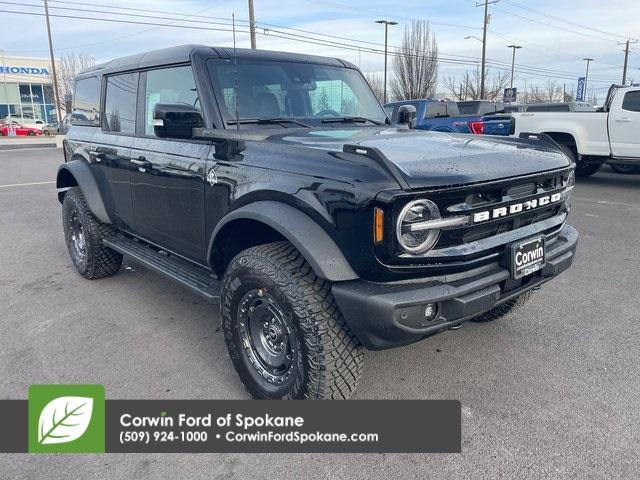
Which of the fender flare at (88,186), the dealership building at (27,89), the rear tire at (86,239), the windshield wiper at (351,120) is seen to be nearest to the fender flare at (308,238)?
the windshield wiper at (351,120)

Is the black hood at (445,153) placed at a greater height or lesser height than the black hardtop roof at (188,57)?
lesser

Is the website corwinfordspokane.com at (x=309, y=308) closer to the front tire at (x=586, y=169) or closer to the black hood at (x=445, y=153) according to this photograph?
the black hood at (x=445, y=153)

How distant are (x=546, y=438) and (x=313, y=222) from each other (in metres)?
1.58

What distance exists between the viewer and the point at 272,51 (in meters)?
3.81

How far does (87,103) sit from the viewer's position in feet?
16.7

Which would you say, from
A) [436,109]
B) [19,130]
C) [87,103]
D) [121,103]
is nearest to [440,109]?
→ [436,109]

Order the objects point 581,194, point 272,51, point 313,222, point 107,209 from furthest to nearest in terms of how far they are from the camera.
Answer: point 581,194, point 107,209, point 272,51, point 313,222

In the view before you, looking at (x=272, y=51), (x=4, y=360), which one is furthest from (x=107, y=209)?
(x=272, y=51)

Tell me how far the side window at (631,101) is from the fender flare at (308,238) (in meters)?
10.3

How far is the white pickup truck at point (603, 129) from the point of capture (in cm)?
1034

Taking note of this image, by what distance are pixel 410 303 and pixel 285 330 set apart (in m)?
0.75

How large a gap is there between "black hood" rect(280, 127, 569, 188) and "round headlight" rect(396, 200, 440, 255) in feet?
0.35

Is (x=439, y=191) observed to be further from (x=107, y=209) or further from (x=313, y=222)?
(x=107, y=209)

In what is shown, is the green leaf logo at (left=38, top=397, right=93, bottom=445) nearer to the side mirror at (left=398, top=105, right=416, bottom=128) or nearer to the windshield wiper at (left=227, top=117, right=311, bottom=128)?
the windshield wiper at (left=227, top=117, right=311, bottom=128)
